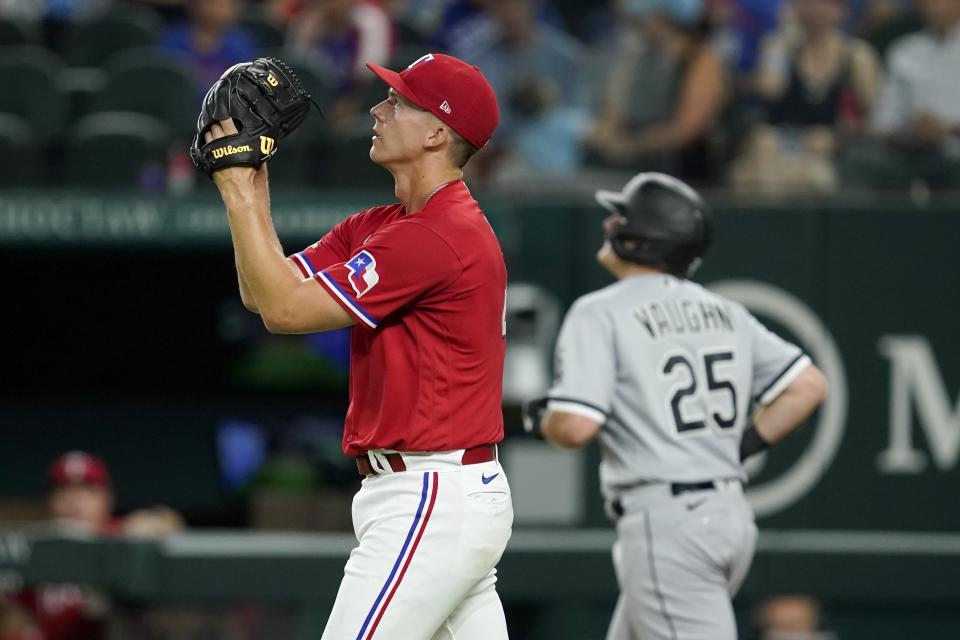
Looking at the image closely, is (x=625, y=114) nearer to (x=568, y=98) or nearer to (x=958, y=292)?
(x=568, y=98)

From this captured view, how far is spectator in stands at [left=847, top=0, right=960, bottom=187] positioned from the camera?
→ 7.29 meters

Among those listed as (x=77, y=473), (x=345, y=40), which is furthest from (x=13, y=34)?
(x=77, y=473)

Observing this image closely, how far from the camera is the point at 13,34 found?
877 centimetres

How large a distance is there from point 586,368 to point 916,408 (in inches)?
124

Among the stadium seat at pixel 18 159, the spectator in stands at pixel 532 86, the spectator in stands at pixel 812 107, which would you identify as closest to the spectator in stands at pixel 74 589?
the stadium seat at pixel 18 159

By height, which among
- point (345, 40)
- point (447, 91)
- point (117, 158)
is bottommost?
point (447, 91)

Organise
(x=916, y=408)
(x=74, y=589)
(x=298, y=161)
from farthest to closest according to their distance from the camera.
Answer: (x=298, y=161), (x=916, y=408), (x=74, y=589)

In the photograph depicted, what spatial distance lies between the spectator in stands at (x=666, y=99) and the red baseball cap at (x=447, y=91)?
420 centimetres

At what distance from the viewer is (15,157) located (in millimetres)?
7363

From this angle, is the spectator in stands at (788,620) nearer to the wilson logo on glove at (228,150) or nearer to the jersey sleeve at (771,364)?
the jersey sleeve at (771,364)

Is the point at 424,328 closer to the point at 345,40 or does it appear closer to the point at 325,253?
Answer: the point at 325,253

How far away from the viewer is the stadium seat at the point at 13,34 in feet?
28.7

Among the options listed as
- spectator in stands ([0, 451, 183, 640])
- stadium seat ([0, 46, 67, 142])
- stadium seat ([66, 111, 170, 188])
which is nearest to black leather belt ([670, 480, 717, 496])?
spectator in stands ([0, 451, 183, 640])

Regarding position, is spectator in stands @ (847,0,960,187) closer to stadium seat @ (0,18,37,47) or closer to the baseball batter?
the baseball batter
